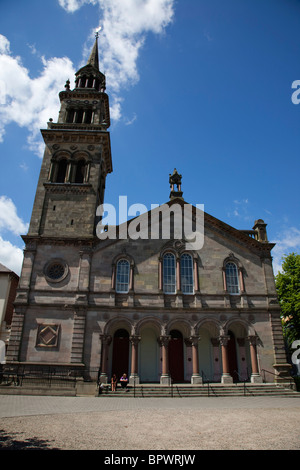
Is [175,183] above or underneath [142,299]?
above

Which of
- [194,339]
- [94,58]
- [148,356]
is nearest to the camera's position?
[194,339]

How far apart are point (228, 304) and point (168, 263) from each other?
18.9 ft

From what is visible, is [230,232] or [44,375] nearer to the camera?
[44,375]

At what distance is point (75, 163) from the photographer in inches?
1163

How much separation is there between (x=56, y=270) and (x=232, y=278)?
14449mm

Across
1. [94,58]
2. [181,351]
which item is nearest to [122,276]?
[181,351]

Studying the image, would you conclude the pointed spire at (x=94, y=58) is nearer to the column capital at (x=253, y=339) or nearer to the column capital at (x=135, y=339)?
the column capital at (x=135, y=339)

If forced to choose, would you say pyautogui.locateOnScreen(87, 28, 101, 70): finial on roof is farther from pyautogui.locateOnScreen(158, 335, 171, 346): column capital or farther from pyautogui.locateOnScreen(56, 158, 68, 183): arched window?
pyautogui.locateOnScreen(158, 335, 171, 346): column capital

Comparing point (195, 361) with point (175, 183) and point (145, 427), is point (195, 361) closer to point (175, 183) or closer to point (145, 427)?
point (145, 427)

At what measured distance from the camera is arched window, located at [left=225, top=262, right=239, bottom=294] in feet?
82.6

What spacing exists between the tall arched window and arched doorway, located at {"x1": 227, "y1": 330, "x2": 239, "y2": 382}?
6.29 metres
